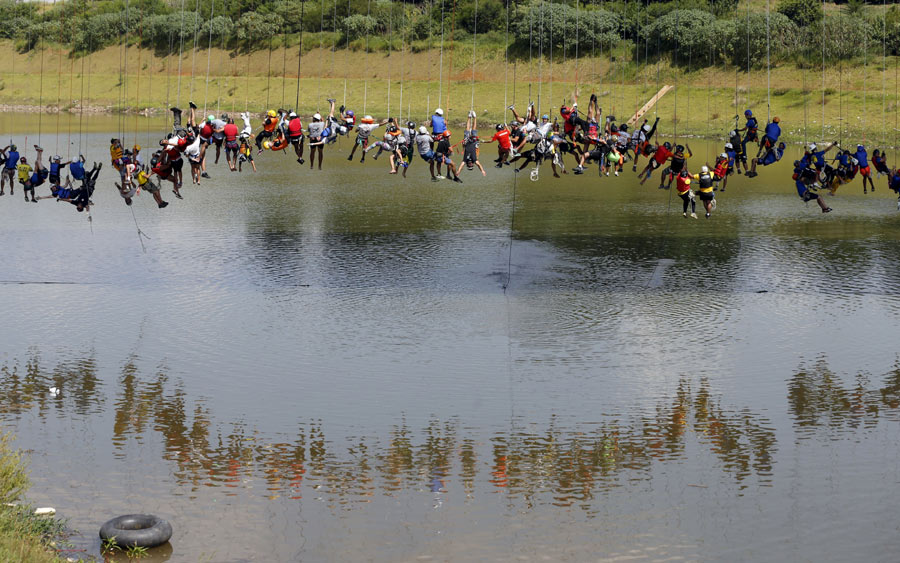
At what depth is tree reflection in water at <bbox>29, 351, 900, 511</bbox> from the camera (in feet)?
93.5

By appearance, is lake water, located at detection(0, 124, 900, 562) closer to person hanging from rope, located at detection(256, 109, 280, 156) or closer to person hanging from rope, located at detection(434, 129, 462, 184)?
person hanging from rope, located at detection(434, 129, 462, 184)

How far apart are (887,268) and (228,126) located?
3217 cm

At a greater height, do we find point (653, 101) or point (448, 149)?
point (653, 101)

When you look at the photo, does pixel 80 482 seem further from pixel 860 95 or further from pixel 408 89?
pixel 408 89

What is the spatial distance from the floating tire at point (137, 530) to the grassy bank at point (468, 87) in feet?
238

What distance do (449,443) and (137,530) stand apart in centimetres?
1030

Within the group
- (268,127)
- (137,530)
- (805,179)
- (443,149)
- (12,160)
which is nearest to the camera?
(137,530)

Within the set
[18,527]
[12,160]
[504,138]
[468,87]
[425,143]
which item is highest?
[468,87]

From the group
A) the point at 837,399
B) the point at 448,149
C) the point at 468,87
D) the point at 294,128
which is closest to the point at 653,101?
the point at 468,87

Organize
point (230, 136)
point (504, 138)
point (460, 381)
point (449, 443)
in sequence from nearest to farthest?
1. point (449, 443)
2. point (460, 381)
3. point (504, 138)
4. point (230, 136)

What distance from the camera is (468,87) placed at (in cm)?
12350

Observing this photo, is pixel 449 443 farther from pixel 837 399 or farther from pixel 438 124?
pixel 438 124

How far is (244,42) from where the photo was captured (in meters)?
135

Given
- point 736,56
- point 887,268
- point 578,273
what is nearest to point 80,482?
point 578,273
